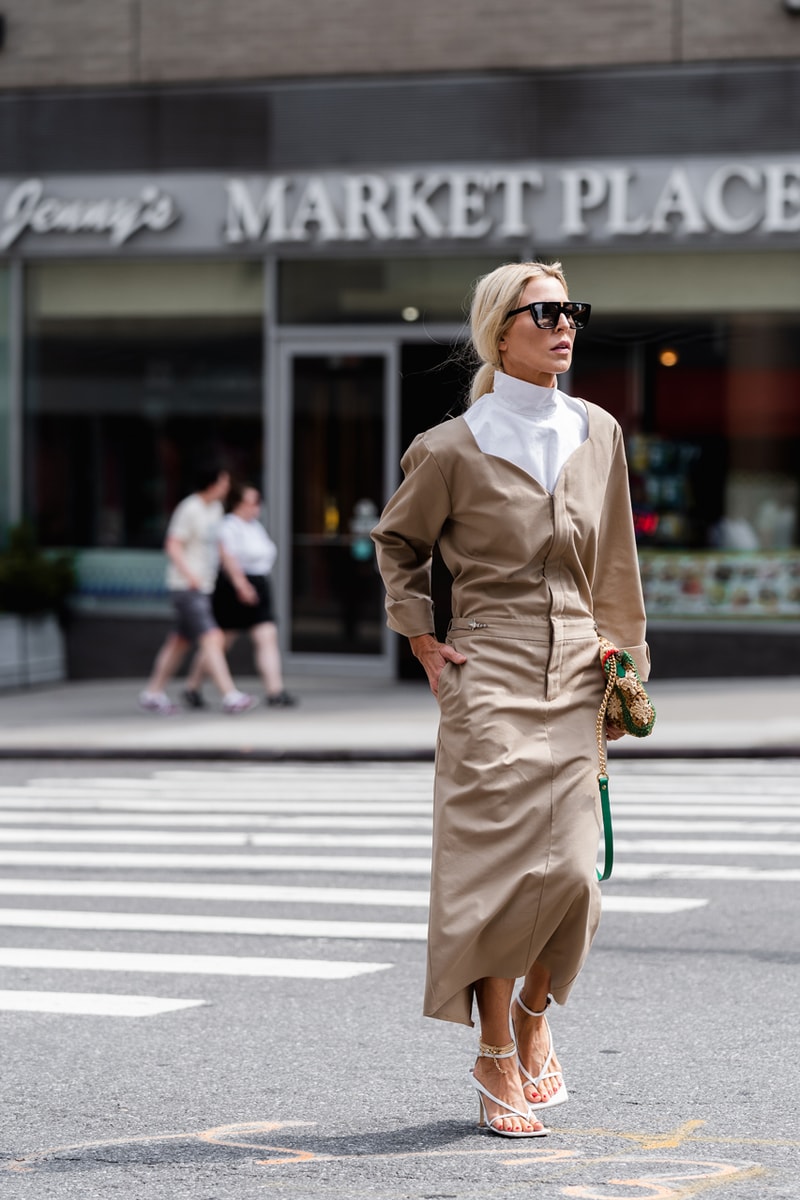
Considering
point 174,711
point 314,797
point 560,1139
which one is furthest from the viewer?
point 174,711

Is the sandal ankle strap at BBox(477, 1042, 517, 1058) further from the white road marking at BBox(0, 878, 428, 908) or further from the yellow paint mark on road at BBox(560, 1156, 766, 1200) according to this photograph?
the white road marking at BBox(0, 878, 428, 908)

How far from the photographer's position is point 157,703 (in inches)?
629

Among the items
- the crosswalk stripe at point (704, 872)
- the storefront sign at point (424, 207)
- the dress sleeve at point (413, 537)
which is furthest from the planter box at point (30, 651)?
the dress sleeve at point (413, 537)

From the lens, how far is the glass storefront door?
18.2m

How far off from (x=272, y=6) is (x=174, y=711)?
6612 millimetres

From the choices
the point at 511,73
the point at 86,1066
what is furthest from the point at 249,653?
the point at 86,1066

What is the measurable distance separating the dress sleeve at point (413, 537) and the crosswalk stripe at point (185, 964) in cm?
220

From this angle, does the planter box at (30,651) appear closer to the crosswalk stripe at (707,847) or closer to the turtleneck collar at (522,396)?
the crosswalk stripe at (707,847)

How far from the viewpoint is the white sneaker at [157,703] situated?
15.9 metres

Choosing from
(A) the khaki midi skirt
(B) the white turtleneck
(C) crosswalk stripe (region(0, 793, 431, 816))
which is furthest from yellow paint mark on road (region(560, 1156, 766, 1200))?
(C) crosswalk stripe (region(0, 793, 431, 816))

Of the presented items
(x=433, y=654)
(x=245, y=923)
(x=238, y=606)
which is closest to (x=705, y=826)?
(x=245, y=923)

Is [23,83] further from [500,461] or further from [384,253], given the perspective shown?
[500,461]

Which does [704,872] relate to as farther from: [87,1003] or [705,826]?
[87,1003]

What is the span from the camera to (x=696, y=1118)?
497 cm
